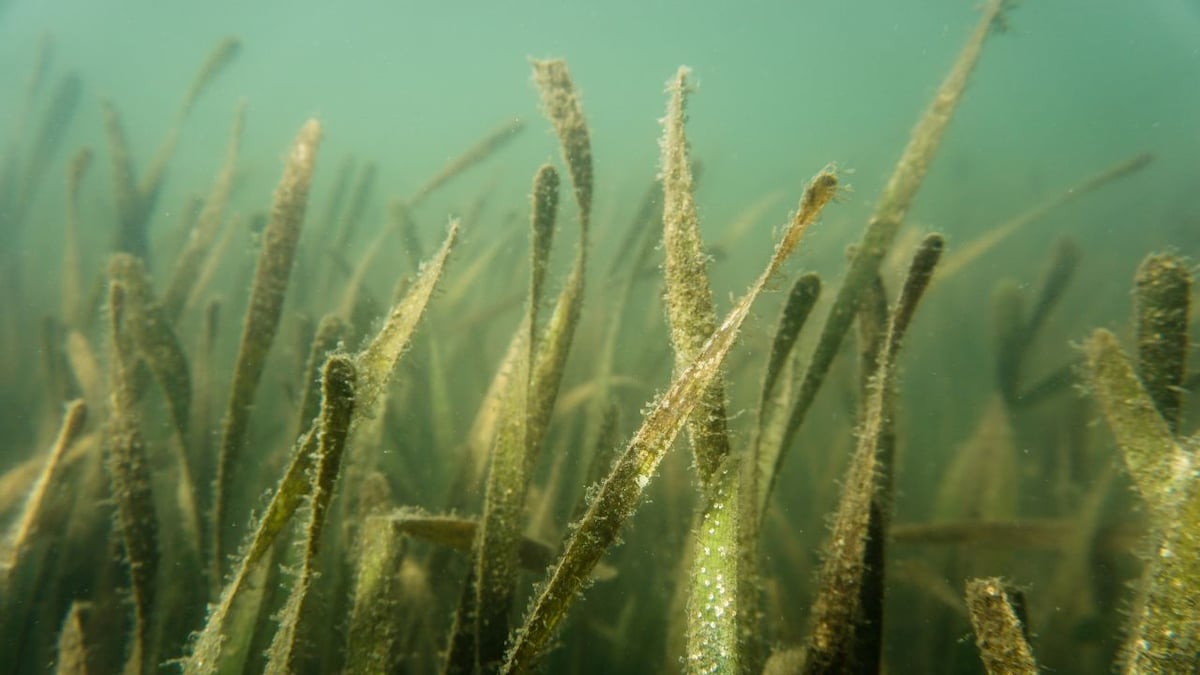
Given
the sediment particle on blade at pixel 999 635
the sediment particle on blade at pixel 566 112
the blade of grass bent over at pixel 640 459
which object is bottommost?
the sediment particle on blade at pixel 999 635

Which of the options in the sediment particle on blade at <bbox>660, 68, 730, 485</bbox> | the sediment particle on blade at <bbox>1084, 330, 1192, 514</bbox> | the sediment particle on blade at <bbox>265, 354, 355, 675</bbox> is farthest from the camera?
the sediment particle on blade at <bbox>1084, 330, 1192, 514</bbox>

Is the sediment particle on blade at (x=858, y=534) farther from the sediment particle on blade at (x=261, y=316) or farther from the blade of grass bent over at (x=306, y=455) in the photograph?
the sediment particle on blade at (x=261, y=316)

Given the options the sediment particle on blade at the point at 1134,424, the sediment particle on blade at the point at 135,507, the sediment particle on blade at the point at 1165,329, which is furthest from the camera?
the sediment particle on blade at the point at 135,507

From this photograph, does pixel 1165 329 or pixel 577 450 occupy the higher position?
pixel 1165 329

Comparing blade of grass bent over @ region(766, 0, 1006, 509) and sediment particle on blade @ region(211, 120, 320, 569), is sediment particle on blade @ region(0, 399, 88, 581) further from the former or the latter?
blade of grass bent over @ region(766, 0, 1006, 509)

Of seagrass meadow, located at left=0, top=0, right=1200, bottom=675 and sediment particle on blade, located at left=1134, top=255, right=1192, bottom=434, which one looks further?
sediment particle on blade, located at left=1134, top=255, right=1192, bottom=434

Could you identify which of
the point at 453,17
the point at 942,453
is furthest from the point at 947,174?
the point at 453,17

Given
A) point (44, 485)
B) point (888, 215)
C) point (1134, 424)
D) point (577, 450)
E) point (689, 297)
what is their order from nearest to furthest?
point (689, 297) → point (1134, 424) → point (44, 485) → point (888, 215) → point (577, 450)

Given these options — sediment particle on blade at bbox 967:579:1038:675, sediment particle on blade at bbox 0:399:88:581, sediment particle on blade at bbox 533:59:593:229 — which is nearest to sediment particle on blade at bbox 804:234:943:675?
sediment particle on blade at bbox 967:579:1038:675

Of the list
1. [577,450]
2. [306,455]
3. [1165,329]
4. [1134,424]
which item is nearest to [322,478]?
[306,455]

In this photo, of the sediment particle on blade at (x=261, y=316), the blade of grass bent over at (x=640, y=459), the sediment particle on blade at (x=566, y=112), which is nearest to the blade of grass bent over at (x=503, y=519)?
the sediment particle on blade at (x=566, y=112)

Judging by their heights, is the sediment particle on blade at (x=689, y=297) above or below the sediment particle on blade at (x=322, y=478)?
above

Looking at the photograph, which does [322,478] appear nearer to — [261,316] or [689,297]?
[689,297]
